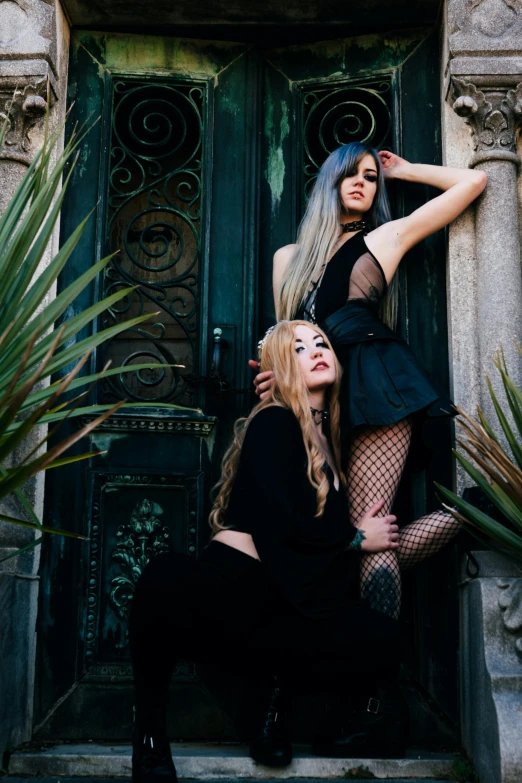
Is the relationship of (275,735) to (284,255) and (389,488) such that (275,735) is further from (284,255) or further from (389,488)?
(284,255)

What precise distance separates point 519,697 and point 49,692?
1.95 meters

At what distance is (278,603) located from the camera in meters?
3.51

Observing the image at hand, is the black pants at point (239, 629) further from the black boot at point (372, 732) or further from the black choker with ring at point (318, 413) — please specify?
the black choker with ring at point (318, 413)

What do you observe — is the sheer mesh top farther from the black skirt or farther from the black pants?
the black pants

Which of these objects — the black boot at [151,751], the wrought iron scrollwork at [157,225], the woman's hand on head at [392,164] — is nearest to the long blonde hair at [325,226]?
the woman's hand on head at [392,164]

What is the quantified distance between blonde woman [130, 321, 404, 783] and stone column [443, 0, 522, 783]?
46 centimetres

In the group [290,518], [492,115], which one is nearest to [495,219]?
[492,115]

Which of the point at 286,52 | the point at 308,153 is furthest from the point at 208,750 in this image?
the point at 286,52

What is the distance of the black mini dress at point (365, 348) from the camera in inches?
154

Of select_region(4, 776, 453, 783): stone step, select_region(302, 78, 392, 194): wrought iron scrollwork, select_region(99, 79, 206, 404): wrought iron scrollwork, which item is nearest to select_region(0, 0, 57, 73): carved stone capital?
select_region(99, 79, 206, 404): wrought iron scrollwork

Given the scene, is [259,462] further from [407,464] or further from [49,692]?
[49,692]

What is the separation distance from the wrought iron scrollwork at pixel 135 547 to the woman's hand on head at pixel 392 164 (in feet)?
6.14

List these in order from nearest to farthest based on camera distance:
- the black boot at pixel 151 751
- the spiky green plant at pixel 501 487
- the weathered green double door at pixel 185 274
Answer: the black boot at pixel 151 751 → the spiky green plant at pixel 501 487 → the weathered green double door at pixel 185 274

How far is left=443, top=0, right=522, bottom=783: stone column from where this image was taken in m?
4.01
